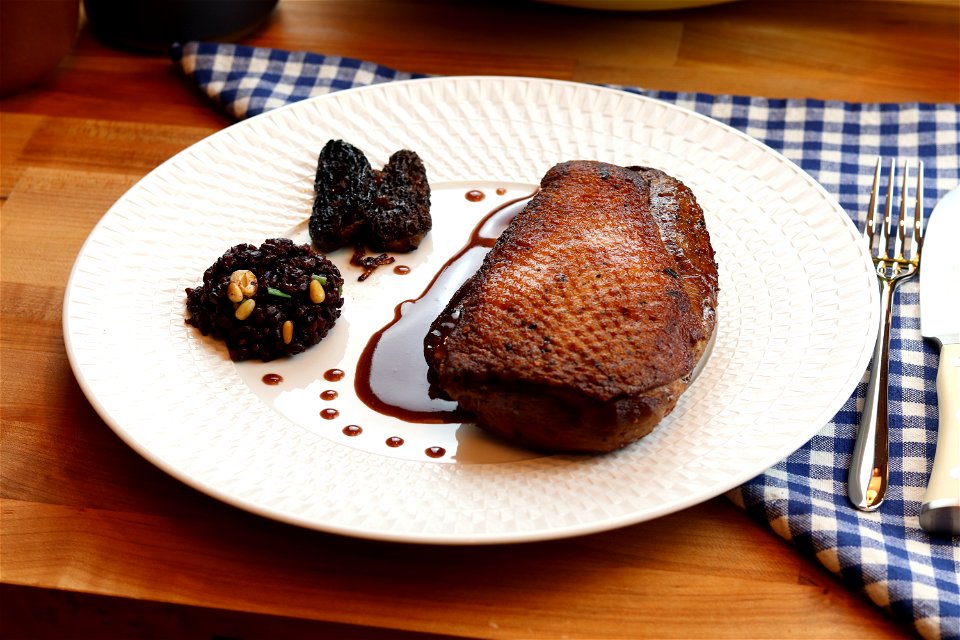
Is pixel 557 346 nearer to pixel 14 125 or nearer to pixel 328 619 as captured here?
pixel 328 619

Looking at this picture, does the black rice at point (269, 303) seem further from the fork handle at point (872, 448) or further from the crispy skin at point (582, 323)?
the fork handle at point (872, 448)

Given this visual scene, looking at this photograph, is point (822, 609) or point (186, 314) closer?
point (822, 609)

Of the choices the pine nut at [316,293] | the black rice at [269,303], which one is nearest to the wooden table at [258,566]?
the black rice at [269,303]

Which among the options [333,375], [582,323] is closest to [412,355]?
[333,375]

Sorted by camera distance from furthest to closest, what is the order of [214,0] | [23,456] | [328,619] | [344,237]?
[214,0], [344,237], [23,456], [328,619]

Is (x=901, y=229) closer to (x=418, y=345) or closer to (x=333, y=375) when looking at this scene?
(x=418, y=345)

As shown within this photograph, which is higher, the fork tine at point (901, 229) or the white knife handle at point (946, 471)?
the fork tine at point (901, 229)

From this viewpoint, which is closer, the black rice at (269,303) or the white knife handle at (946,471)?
the white knife handle at (946,471)

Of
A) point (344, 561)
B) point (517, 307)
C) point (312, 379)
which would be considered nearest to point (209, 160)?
point (312, 379)
